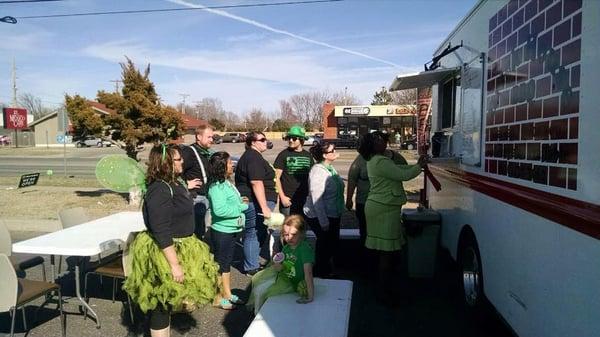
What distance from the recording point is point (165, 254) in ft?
10.8

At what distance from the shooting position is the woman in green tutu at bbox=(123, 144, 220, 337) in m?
3.26

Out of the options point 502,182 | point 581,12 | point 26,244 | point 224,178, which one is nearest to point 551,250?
point 502,182

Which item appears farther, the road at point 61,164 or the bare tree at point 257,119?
the bare tree at point 257,119

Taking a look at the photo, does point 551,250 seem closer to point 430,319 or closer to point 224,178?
point 430,319

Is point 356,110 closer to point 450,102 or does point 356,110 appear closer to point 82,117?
point 82,117

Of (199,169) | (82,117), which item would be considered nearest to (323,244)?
(199,169)

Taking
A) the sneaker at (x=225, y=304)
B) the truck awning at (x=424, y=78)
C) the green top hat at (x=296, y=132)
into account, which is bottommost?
the sneaker at (x=225, y=304)

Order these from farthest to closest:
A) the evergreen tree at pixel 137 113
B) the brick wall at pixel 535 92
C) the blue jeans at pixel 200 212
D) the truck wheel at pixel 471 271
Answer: the evergreen tree at pixel 137 113 → the blue jeans at pixel 200 212 → the truck wheel at pixel 471 271 → the brick wall at pixel 535 92

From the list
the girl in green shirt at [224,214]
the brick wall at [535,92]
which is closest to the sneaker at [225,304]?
the girl in green shirt at [224,214]

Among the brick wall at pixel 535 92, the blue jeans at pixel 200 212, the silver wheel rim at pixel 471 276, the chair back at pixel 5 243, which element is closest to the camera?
the brick wall at pixel 535 92

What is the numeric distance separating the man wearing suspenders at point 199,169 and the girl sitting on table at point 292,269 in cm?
187

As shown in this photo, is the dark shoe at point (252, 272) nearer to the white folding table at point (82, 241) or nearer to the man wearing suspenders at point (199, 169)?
the man wearing suspenders at point (199, 169)

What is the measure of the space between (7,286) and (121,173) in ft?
4.46

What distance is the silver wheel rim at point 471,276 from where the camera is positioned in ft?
13.7
